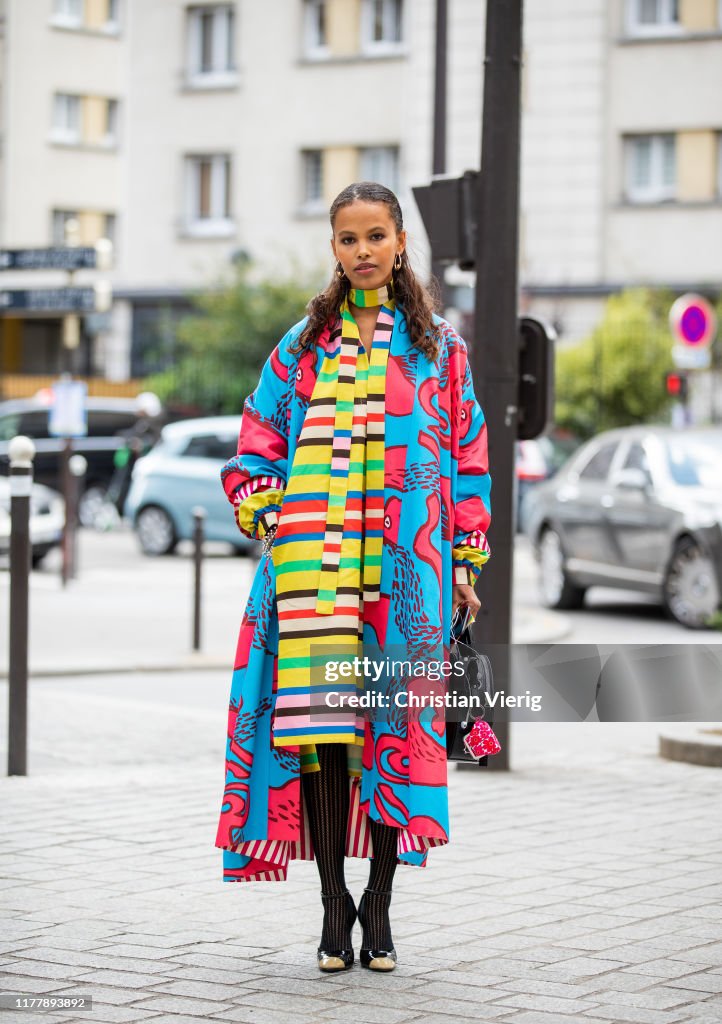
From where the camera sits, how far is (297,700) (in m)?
4.46

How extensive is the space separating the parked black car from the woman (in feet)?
76.0

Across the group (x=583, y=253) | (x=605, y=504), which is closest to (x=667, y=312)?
(x=583, y=253)

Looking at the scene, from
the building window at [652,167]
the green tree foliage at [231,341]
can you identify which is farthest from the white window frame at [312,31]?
the building window at [652,167]

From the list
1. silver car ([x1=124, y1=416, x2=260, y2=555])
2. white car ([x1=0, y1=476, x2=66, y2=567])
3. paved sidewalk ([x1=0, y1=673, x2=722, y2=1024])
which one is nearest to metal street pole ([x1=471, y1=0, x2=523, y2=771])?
paved sidewalk ([x1=0, y1=673, x2=722, y2=1024])

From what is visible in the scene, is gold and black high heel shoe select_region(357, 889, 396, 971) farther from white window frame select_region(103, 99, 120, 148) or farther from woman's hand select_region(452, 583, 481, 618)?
white window frame select_region(103, 99, 120, 148)

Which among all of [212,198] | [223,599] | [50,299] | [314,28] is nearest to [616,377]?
[314,28]

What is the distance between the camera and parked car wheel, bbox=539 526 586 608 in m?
16.6

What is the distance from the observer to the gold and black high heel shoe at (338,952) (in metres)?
4.57

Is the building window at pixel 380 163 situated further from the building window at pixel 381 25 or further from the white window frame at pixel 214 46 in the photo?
the white window frame at pixel 214 46

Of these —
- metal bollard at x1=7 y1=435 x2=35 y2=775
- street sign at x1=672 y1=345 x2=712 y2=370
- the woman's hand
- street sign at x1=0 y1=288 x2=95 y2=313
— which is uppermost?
street sign at x1=0 y1=288 x2=95 y2=313

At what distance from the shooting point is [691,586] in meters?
14.5

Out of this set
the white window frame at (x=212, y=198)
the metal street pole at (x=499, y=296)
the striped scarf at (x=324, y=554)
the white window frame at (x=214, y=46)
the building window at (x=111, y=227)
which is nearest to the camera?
the striped scarf at (x=324, y=554)

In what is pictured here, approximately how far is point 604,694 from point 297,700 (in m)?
1.52

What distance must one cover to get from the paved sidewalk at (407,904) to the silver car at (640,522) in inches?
240
